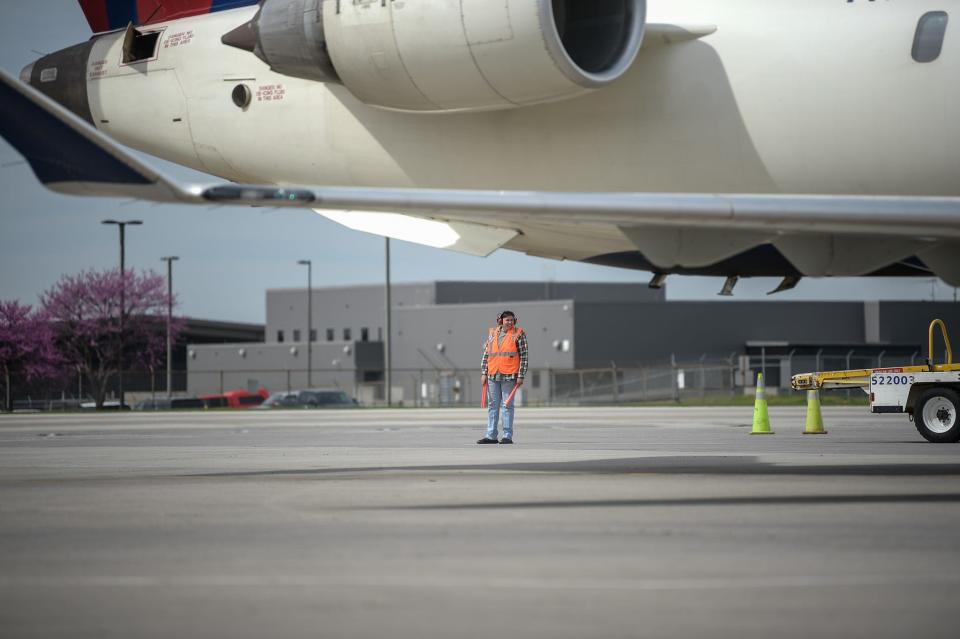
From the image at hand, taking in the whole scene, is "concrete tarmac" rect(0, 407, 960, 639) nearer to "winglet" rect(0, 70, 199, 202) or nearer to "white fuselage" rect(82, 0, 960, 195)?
"winglet" rect(0, 70, 199, 202)

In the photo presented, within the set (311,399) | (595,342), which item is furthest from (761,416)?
(595,342)

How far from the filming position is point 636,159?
11.2 metres

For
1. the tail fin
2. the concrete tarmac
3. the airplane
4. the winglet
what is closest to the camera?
the concrete tarmac

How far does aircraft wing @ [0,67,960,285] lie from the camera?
315 inches

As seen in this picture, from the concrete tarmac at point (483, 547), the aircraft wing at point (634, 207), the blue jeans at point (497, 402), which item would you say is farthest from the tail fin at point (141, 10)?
the blue jeans at point (497, 402)

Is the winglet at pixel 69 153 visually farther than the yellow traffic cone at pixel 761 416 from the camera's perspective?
No

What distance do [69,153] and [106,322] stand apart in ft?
203

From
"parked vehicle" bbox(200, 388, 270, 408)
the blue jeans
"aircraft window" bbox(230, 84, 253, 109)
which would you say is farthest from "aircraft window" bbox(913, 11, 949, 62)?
"parked vehicle" bbox(200, 388, 270, 408)

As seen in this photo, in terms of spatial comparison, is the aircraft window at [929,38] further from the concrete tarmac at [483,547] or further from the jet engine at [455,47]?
the concrete tarmac at [483,547]

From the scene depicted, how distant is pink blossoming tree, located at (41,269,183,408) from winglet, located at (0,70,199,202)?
57.3m

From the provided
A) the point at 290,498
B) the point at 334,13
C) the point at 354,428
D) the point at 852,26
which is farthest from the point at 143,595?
the point at 354,428

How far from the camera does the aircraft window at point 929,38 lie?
33.8 ft

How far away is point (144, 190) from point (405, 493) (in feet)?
10.8

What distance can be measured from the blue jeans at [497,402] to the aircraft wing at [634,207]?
22.6 feet
